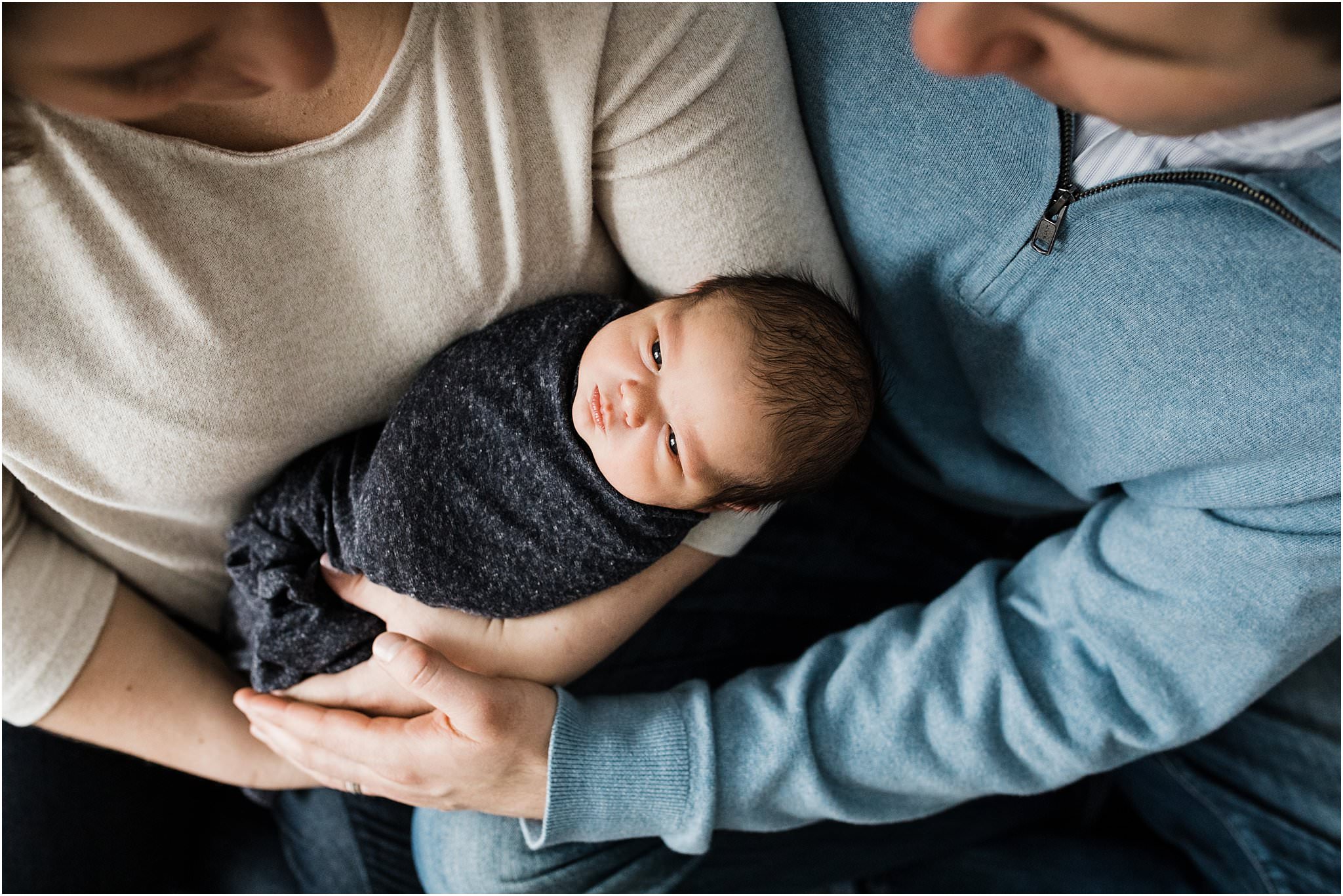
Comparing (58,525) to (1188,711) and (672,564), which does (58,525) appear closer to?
(672,564)

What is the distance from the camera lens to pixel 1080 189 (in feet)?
2.49

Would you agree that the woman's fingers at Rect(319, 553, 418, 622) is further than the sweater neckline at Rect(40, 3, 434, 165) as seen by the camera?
Yes

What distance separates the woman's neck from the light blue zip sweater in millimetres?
386

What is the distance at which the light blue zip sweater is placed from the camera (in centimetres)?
73

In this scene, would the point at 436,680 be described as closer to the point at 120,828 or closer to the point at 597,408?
the point at 597,408

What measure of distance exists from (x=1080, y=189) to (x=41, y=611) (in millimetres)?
1086

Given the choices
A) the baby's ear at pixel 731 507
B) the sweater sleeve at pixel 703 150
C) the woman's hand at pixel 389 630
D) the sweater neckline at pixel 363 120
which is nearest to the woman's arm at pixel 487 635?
the woman's hand at pixel 389 630

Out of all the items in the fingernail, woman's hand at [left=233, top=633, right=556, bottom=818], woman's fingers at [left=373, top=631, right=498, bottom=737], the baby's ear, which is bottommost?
woman's hand at [left=233, top=633, right=556, bottom=818]

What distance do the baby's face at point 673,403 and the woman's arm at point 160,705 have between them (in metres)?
0.57

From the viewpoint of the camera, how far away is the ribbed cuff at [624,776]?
93 centimetres

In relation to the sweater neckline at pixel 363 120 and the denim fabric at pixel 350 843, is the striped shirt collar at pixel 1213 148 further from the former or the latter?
the denim fabric at pixel 350 843

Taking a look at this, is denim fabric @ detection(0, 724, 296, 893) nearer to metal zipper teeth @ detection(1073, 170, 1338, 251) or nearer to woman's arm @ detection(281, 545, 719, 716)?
woman's arm @ detection(281, 545, 719, 716)

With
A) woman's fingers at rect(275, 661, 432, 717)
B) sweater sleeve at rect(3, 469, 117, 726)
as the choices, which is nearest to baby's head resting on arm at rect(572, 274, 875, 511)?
woman's fingers at rect(275, 661, 432, 717)

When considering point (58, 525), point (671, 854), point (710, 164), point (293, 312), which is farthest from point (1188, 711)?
point (58, 525)
